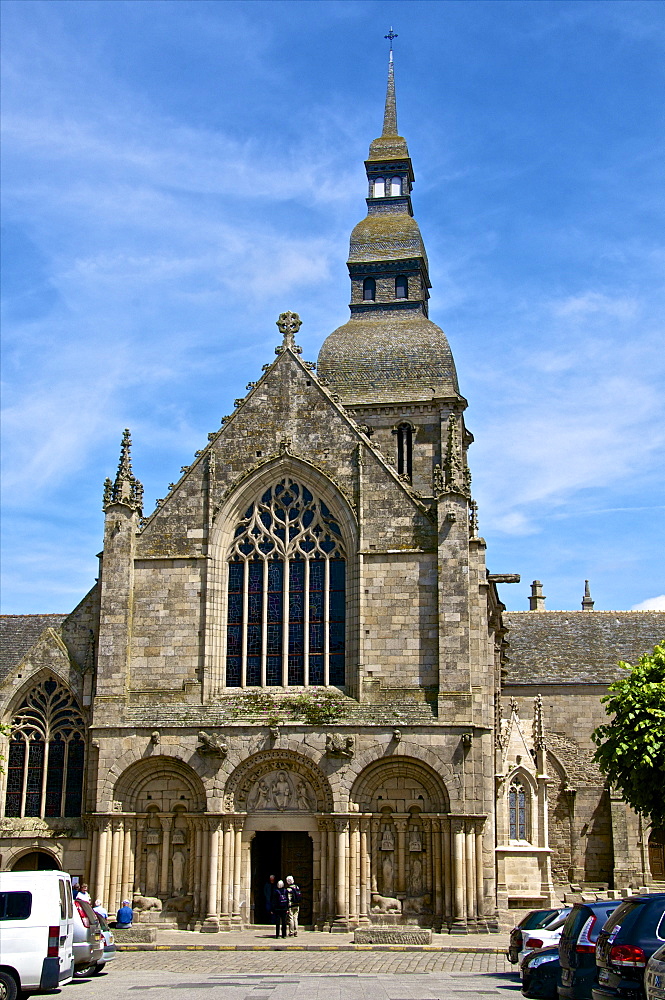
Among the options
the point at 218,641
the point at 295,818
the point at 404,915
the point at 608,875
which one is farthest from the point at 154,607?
the point at 608,875

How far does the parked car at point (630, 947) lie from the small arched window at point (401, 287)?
103 feet

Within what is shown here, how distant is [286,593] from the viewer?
31781 millimetres

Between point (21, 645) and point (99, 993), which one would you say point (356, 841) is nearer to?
point (99, 993)

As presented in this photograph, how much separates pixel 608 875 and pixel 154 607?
22.1 m

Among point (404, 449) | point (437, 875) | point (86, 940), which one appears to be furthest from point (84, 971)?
point (404, 449)

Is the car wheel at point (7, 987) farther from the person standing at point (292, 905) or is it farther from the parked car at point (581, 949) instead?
the person standing at point (292, 905)

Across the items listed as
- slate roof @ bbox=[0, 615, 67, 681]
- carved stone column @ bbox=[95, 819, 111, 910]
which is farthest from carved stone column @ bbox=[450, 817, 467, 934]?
slate roof @ bbox=[0, 615, 67, 681]

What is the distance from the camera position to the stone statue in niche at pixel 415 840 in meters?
29.3

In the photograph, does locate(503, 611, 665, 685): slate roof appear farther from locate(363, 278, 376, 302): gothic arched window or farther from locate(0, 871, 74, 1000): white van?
locate(0, 871, 74, 1000): white van

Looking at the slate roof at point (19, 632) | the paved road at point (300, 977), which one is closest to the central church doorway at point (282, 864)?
the paved road at point (300, 977)

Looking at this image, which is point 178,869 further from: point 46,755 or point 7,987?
point 7,987

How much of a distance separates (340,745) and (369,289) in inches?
768

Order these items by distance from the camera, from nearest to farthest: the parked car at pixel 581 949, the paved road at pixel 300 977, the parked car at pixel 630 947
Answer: the parked car at pixel 630 947 → the parked car at pixel 581 949 → the paved road at pixel 300 977

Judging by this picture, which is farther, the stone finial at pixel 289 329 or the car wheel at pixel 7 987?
the stone finial at pixel 289 329
